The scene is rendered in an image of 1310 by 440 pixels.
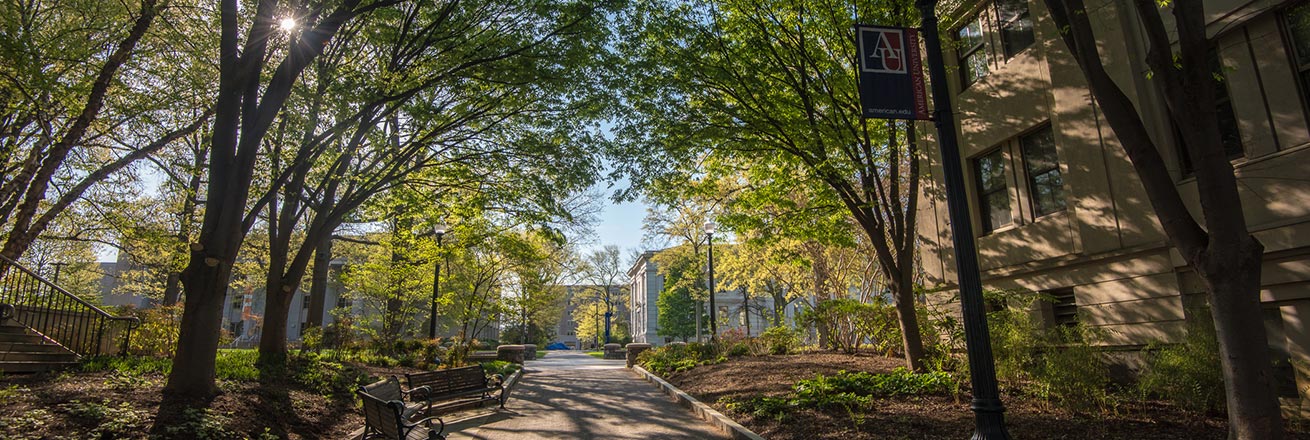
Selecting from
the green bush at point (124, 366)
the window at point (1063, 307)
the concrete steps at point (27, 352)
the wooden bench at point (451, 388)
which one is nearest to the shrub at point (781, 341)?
the window at point (1063, 307)

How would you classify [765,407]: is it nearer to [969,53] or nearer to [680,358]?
[969,53]

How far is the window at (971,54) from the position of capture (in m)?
11.8

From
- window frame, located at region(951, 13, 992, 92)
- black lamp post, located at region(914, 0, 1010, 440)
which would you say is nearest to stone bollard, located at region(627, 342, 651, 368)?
window frame, located at region(951, 13, 992, 92)

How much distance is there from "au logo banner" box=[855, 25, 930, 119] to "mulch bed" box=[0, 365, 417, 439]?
769 centimetres

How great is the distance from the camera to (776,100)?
37.3 feet

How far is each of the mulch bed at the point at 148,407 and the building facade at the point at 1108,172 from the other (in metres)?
11.0

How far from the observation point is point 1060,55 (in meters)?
9.66

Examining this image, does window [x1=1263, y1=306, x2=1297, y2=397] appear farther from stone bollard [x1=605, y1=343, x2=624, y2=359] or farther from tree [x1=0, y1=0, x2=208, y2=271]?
stone bollard [x1=605, y1=343, x2=624, y2=359]

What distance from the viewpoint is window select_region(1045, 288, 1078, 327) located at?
9.89 m

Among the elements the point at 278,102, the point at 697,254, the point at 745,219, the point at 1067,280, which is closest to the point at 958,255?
the point at 1067,280

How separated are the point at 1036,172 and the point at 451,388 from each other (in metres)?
11.3

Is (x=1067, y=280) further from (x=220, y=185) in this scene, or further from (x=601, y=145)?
(x=220, y=185)

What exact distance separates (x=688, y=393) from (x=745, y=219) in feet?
12.7

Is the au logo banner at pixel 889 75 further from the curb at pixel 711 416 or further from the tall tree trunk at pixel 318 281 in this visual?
the tall tree trunk at pixel 318 281
